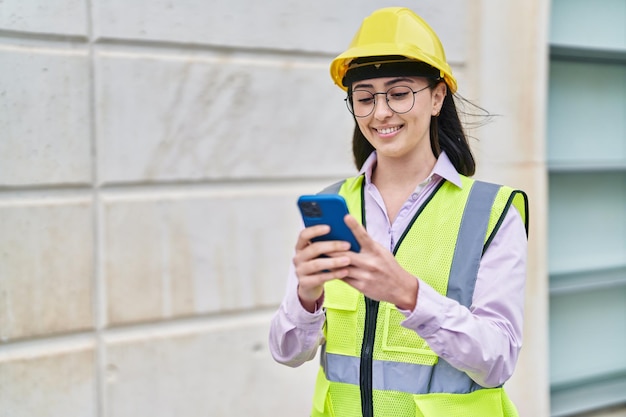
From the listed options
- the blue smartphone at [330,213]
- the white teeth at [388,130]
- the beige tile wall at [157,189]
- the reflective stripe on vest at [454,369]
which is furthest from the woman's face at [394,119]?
the beige tile wall at [157,189]

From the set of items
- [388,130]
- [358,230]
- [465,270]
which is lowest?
[465,270]

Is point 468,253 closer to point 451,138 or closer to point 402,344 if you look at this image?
point 402,344

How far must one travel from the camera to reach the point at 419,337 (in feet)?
6.24

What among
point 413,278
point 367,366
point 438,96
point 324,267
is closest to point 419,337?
point 367,366

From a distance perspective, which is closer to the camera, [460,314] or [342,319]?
[460,314]

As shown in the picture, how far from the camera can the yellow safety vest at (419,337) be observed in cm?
187

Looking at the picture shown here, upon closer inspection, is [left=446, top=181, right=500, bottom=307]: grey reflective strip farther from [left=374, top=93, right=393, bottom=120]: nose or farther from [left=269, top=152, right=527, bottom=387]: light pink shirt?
[left=374, top=93, right=393, bottom=120]: nose

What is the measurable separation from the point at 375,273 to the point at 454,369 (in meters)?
0.42

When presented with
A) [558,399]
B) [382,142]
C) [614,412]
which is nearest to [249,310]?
[382,142]

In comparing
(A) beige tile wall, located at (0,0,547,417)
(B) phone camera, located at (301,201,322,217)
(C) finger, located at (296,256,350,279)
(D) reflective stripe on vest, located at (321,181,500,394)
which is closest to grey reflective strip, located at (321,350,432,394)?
(D) reflective stripe on vest, located at (321,181,500,394)

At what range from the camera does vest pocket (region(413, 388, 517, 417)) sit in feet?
6.03

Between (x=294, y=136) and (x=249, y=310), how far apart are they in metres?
0.86

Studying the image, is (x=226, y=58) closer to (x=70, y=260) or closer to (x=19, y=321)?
(x=70, y=260)

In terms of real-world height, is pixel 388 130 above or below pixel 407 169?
above
